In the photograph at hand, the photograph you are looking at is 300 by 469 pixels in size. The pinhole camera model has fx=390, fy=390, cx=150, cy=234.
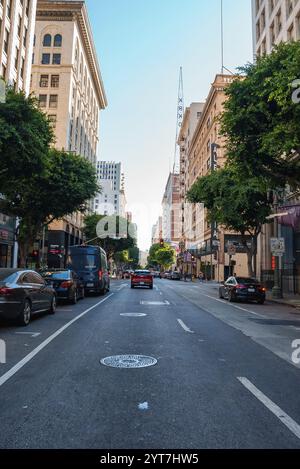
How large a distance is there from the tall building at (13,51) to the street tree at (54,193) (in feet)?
15.7

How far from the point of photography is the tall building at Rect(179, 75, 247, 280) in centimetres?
5769

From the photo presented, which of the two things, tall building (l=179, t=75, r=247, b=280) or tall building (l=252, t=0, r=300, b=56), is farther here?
tall building (l=179, t=75, r=247, b=280)

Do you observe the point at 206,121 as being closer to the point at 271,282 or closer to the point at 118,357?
the point at 271,282

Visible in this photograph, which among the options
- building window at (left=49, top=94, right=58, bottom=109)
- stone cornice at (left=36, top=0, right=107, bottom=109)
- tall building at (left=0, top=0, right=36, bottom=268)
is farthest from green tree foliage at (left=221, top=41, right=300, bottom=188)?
stone cornice at (left=36, top=0, right=107, bottom=109)

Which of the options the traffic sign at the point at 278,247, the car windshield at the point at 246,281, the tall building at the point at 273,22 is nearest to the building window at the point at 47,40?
the tall building at the point at 273,22

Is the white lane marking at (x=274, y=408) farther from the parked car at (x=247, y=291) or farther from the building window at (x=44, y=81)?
the building window at (x=44, y=81)

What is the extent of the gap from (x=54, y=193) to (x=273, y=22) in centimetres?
2565

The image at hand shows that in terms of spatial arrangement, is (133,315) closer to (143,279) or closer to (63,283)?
(63,283)

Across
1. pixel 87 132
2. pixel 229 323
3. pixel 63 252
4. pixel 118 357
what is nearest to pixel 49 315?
pixel 229 323

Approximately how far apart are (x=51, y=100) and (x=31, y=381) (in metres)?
54.6

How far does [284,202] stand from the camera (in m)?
30.7

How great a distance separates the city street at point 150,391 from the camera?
153 inches

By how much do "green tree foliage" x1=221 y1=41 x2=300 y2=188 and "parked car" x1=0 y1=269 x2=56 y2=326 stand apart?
9762 millimetres

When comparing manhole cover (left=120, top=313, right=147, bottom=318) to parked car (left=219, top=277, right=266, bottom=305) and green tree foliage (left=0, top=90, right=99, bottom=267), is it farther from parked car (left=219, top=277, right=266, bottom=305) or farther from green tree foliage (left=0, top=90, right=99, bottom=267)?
parked car (left=219, top=277, right=266, bottom=305)
